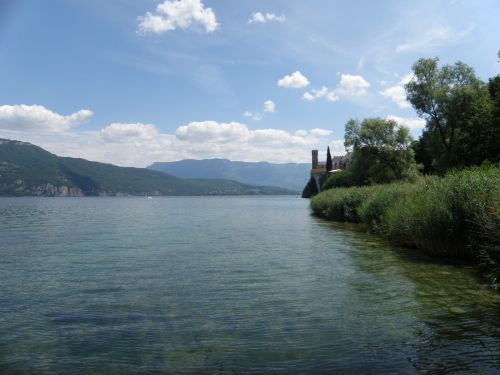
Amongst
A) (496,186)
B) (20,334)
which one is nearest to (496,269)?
(496,186)

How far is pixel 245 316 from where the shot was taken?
10750 mm

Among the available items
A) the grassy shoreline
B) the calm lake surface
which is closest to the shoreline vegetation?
the grassy shoreline

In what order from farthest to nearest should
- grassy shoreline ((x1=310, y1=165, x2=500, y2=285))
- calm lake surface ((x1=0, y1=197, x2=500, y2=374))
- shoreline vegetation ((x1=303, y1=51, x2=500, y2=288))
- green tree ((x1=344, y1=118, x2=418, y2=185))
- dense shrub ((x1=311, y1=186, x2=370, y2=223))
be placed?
1. green tree ((x1=344, y1=118, x2=418, y2=185))
2. dense shrub ((x1=311, y1=186, x2=370, y2=223))
3. shoreline vegetation ((x1=303, y1=51, x2=500, y2=288))
4. grassy shoreline ((x1=310, y1=165, x2=500, y2=285))
5. calm lake surface ((x1=0, y1=197, x2=500, y2=374))

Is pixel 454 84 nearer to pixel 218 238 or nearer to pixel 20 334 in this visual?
pixel 218 238

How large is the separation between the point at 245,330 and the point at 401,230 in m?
16.8

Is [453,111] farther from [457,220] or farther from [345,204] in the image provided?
[457,220]

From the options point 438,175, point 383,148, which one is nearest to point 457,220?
point 438,175

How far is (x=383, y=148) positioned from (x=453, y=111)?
15951 mm

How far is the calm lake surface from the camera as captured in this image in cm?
776

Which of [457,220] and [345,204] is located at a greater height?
[457,220]

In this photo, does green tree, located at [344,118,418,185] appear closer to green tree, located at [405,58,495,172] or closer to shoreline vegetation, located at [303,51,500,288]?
shoreline vegetation, located at [303,51,500,288]

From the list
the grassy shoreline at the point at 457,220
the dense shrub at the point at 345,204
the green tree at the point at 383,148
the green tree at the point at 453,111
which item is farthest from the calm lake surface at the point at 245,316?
the green tree at the point at 383,148

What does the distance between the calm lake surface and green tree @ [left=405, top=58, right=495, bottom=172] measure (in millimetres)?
31452

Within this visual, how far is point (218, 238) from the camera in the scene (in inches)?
1225
